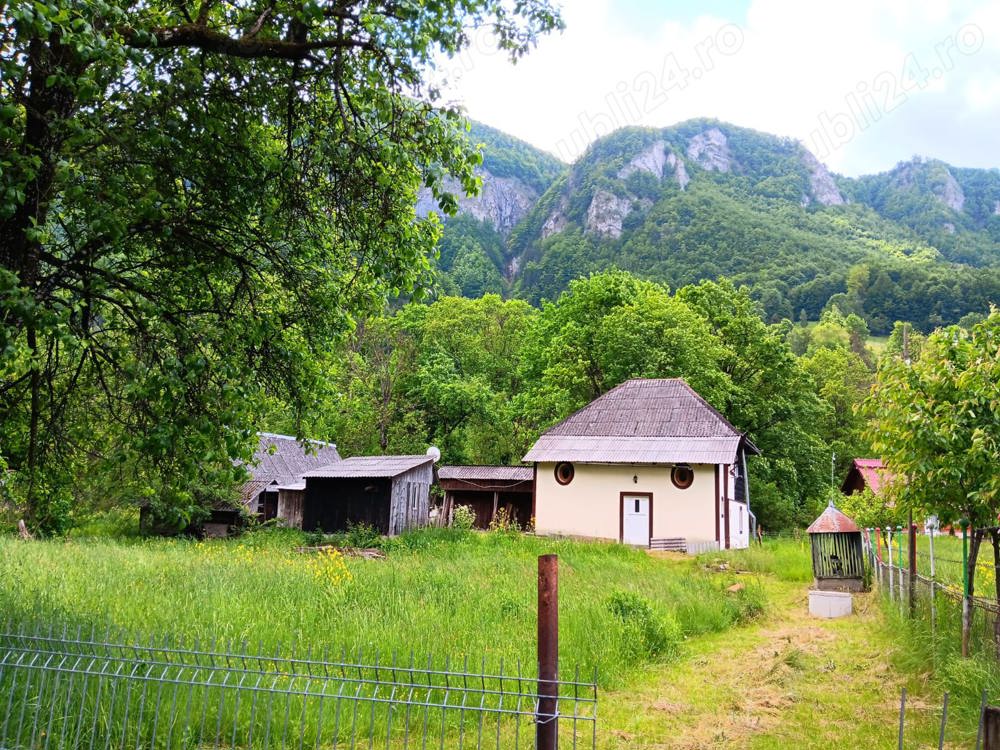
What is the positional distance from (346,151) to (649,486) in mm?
21556

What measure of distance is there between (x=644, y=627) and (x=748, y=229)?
79904 mm

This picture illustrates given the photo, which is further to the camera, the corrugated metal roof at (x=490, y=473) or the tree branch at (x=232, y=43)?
the corrugated metal roof at (x=490, y=473)

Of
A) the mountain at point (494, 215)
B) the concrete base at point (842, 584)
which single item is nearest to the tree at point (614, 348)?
the mountain at point (494, 215)

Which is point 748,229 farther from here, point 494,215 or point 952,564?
point 952,564

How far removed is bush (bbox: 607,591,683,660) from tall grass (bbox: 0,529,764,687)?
0.03 meters

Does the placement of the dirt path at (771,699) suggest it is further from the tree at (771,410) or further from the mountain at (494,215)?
the mountain at (494,215)

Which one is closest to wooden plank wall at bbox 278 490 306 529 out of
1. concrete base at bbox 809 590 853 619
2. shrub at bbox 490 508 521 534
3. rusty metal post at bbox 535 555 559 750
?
shrub at bbox 490 508 521 534

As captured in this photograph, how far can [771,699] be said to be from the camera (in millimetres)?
7945

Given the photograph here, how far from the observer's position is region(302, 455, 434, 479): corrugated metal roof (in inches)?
1032

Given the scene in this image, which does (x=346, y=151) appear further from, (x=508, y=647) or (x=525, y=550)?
(x=525, y=550)

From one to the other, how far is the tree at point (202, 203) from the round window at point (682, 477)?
1926 centimetres

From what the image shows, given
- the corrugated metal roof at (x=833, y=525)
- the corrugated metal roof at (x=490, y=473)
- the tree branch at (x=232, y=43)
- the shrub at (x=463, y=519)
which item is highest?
the tree branch at (x=232, y=43)

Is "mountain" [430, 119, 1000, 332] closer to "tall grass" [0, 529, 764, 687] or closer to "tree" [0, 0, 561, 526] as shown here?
"tall grass" [0, 529, 764, 687]

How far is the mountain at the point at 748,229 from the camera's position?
257 feet
